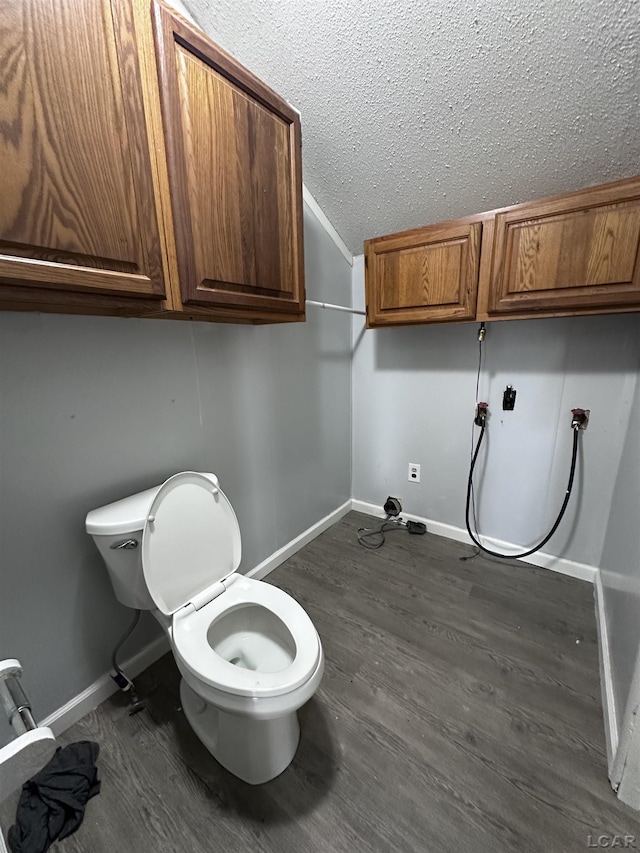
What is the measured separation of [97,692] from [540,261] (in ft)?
7.78

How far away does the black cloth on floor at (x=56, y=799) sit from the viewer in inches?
35.4

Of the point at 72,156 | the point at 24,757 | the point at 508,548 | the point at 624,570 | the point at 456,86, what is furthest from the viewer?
the point at 508,548

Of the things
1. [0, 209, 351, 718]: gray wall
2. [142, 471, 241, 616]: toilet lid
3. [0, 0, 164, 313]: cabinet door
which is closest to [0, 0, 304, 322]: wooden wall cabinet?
[0, 0, 164, 313]: cabinet door

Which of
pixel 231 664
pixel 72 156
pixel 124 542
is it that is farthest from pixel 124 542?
pixel 72 156

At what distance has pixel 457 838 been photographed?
35.6 inches

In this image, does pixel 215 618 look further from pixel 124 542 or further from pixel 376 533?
pixel 376 533

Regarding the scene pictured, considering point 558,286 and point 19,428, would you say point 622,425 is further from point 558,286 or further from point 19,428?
point 19,428

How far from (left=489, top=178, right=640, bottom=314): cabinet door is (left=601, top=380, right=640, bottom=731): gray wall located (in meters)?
0.56

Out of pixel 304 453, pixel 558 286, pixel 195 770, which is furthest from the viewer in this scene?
pixel 304 453

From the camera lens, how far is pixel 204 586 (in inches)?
48.1

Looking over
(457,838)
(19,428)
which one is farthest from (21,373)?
(457,838)

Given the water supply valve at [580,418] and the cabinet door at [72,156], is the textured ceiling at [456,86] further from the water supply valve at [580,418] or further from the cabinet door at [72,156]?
the water supply valve at [580,418]

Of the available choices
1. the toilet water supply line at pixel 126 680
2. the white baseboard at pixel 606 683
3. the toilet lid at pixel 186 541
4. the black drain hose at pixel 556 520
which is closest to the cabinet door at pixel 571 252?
the black drain hose at pixel 556 520

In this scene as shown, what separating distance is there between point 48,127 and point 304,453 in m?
1.66
